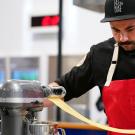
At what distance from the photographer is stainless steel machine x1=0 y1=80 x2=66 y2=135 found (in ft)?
2.99

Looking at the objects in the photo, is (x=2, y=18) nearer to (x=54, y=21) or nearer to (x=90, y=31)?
(x=54, y=21)

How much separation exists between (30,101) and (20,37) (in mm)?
3005

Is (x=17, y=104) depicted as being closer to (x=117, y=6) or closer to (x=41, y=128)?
(x=41, y=128)

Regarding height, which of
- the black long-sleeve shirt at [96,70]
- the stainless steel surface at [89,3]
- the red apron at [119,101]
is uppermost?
the stainless steel surface at [89,3]

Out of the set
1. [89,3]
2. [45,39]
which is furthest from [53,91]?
[45,39]

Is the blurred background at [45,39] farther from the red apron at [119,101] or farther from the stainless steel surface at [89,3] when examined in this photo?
the red apron at [119,101]

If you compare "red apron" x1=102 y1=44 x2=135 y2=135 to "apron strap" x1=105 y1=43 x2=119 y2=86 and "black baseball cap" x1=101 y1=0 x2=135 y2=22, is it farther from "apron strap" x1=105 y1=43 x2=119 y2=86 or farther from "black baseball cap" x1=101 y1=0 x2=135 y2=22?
"black baseball cap" x1=101 y1=0 x2=135 y2=22

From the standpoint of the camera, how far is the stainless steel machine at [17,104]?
912 mm

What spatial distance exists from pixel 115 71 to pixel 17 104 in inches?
24.7

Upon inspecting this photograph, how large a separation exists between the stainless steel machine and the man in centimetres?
46

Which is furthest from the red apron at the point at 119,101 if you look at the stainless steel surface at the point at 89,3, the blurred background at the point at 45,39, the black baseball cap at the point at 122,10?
the blurred background at the point at 45,39

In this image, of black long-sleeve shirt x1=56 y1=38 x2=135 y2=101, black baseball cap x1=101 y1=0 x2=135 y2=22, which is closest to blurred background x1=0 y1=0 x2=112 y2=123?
black long-sleeve shirt x1=56 y1=38 x2=135 y2=101

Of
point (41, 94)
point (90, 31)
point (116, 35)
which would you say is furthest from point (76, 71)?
point (90, 31)

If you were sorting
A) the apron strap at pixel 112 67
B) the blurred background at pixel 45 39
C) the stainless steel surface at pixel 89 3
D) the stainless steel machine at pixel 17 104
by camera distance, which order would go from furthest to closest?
the blurred background at pixel 45 39 → the stainless steel surface at pixel 89 3 → the apron strap at pixel 112 67 → the stainless steel machine at pixel 17 104
